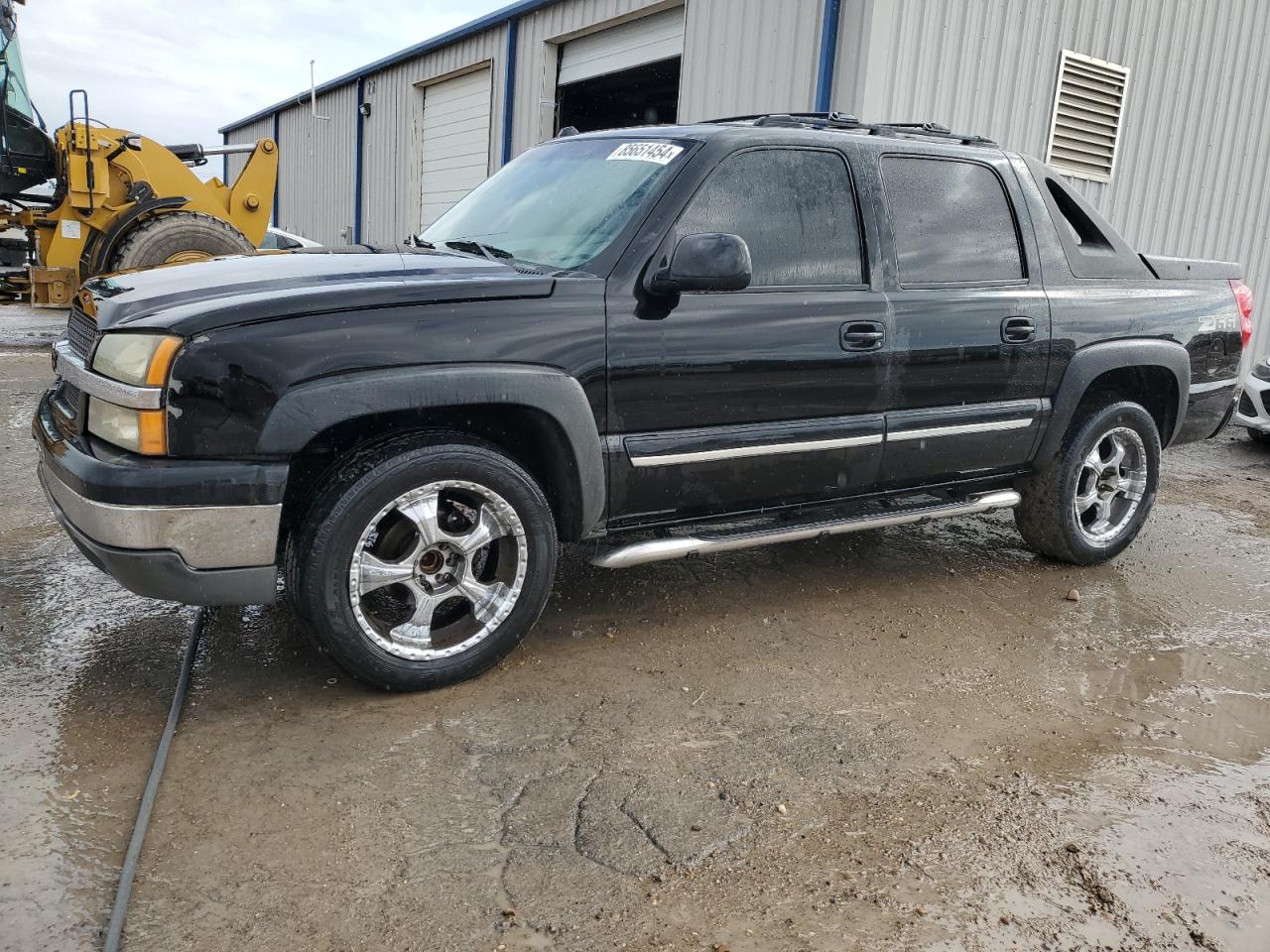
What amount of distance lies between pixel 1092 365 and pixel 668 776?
2.82 metres

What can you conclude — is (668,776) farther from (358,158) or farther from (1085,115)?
(358,158)

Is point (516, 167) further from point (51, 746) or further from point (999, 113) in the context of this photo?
point (999, 113)

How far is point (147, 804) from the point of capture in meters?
2.50

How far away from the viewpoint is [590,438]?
3.24m

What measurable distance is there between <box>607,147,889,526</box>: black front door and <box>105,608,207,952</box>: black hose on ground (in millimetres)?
1466

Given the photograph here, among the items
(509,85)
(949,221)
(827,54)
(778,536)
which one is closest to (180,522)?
(778,536)

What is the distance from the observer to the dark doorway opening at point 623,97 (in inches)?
446

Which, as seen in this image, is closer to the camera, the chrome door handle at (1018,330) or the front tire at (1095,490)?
the chrome door handle at (1018,330)

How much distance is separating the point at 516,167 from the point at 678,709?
241cm

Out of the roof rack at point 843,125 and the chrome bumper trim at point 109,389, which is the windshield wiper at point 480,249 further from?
the chrome bumper trim at point 109,389

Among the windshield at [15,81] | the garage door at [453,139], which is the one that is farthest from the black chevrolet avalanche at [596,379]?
the garage door at [453,139]

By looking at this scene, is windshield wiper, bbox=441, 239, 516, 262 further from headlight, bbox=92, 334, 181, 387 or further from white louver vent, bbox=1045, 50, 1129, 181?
white louver vent, bbox=1045, 50, 1129, 181

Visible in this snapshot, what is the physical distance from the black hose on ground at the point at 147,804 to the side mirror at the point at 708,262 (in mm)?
2000

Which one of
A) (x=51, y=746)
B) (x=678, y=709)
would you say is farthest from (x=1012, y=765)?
(x=51, y=746)
